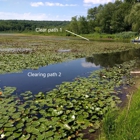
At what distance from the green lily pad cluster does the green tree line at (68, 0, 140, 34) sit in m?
38.4

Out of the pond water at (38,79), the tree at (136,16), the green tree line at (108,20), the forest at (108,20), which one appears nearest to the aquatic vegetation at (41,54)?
the pond water at (38,79)

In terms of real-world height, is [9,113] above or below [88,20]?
below

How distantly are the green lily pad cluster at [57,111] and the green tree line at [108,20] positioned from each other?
126 ft

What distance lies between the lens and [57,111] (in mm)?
4379

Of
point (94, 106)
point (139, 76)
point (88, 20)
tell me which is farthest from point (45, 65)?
point (88, 20)

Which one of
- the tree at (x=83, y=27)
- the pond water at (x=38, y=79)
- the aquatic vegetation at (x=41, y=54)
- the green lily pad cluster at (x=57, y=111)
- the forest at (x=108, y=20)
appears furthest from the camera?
the tree at (x=83, y=27)

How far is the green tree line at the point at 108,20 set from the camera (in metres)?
48.2

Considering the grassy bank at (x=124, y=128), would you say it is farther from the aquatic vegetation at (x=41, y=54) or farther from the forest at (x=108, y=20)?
the forest at (x=108, y=20)

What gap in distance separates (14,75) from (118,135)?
6.04m

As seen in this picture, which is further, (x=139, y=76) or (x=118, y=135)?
(x=139, y=76)

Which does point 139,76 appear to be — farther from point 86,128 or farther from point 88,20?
point 88,20

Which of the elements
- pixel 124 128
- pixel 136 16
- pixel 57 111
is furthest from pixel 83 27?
pixel 124 128

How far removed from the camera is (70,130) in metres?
3.71

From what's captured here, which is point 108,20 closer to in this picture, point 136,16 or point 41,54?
point 136,16
